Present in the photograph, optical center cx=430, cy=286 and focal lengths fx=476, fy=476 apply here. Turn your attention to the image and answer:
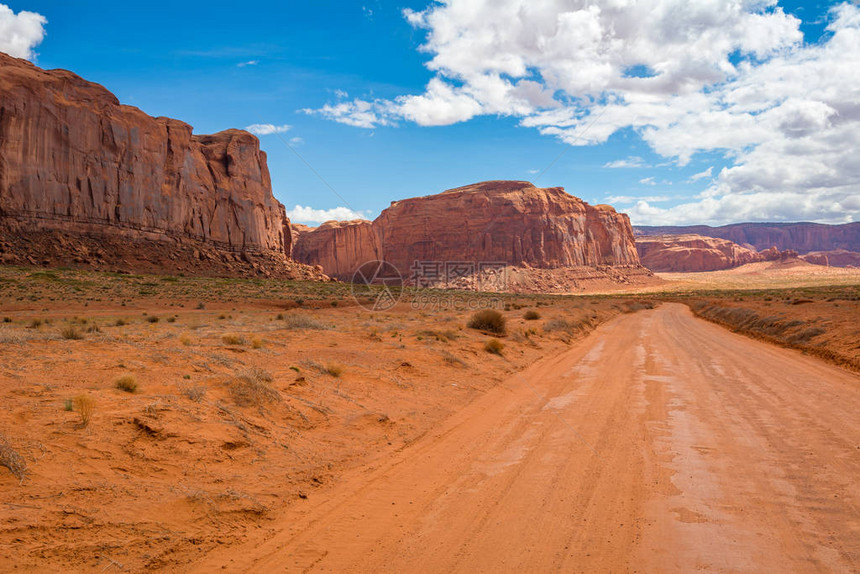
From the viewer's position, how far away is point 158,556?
389 cm

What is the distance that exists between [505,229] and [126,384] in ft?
405

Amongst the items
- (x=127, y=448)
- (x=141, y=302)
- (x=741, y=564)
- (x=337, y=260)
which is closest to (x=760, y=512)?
(x=741, y=564)

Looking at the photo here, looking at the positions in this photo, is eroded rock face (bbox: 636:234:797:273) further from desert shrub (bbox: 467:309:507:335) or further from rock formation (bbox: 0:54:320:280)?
desert shrub (bbox: 467:309:507:335)

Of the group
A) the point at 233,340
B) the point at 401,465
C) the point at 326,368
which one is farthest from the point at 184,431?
the point at 233,340

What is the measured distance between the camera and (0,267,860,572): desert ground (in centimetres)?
397

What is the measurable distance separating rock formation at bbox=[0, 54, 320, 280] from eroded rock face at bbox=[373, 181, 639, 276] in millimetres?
59592

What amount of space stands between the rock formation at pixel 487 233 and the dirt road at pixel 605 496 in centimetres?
11439

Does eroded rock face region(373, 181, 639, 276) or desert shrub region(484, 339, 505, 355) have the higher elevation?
eroded rock face region(373, 181, 639, 276)

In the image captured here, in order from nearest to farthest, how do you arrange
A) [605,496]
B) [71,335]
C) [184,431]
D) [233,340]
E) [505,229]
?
[605,496] < [184,431] < [71,335] < [233,340] < [505,229]

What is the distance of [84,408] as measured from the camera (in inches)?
224

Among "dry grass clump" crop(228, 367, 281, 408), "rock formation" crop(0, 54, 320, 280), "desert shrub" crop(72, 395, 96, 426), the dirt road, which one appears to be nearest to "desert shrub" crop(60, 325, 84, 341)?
"dry grass clump" crop(228, 367, 281, 408)

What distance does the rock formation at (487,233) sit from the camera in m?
126

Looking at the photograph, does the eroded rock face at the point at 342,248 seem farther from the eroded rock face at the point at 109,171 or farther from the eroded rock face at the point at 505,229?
the eroded rock face at the point at 109,171

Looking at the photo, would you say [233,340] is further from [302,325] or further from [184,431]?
[184,431]
